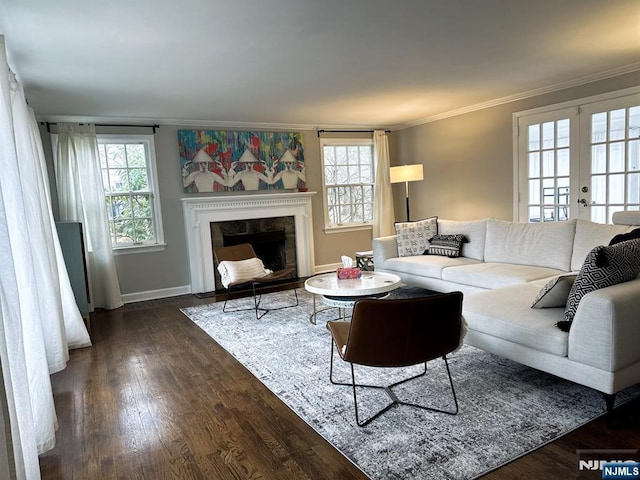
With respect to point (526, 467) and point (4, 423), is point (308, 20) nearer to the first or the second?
point (4, 423)

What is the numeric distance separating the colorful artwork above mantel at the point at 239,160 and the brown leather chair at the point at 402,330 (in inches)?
166

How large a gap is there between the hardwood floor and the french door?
3021mm

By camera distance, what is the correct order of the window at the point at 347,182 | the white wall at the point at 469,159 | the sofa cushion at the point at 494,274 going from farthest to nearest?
the window at the point at 347,182, the white wall at the point at 469,159, the sofa cushion at the point at 494,274

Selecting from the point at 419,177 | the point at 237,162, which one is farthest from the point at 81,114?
the point at 419,177

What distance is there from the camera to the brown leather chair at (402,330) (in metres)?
2.11

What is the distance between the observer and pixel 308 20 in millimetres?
2650

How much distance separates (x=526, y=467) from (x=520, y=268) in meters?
2.47

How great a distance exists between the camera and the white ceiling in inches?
99.0

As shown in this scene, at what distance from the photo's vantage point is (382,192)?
23.5ft

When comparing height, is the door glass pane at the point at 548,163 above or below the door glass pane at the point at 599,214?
above

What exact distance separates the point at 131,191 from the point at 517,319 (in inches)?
190

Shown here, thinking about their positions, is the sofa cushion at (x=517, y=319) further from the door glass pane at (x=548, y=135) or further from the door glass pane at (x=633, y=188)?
the door glass pane at (x=548, y=135)

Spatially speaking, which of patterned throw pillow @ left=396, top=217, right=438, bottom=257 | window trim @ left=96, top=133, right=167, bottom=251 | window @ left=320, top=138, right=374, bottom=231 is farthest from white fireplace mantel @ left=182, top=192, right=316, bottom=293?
patterned throw pillow @ left=396, top=217, right=438, bottom=257

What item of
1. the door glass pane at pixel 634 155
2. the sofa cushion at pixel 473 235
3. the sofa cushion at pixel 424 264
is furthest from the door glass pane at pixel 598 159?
the sofa cushion at pixel 424 264
